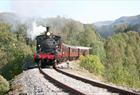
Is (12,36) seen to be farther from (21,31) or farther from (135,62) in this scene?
(135,62)

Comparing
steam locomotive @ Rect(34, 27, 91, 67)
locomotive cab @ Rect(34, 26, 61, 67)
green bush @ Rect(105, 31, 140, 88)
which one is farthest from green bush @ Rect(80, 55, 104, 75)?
green bush @ Rect(105, 31, 140, 88)

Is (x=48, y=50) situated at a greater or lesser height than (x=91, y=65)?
greater

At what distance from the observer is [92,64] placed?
39125 millimetres

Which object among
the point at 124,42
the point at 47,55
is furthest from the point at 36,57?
the point at 124,42

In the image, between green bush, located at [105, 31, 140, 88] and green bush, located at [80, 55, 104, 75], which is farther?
green bush, located at [105, 31, 140, 88]

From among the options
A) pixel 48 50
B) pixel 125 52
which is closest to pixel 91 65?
pixel 48 50

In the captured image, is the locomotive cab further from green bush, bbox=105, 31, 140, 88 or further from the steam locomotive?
green bush, bbox=105, 31, 140, 88

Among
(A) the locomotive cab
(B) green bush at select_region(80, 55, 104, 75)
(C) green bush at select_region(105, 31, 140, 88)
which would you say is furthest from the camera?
(C) green bush at select_region(105, 31, 140, 88)

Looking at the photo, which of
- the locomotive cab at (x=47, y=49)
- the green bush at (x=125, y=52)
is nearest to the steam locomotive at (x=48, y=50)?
the locomotive cab at (x=47, y=49)

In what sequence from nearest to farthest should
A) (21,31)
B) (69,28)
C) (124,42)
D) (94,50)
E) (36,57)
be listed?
1. (36,57)
2. (94,50)
3. (21,31)
4. (124,42)
5. (69,28)

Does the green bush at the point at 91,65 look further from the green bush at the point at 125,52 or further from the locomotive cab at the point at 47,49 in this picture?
the green bush at the point at 125,52

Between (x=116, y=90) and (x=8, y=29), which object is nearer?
(x=116, y=90)

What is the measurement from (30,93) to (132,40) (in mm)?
93206

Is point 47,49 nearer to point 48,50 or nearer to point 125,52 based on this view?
point 48,50
